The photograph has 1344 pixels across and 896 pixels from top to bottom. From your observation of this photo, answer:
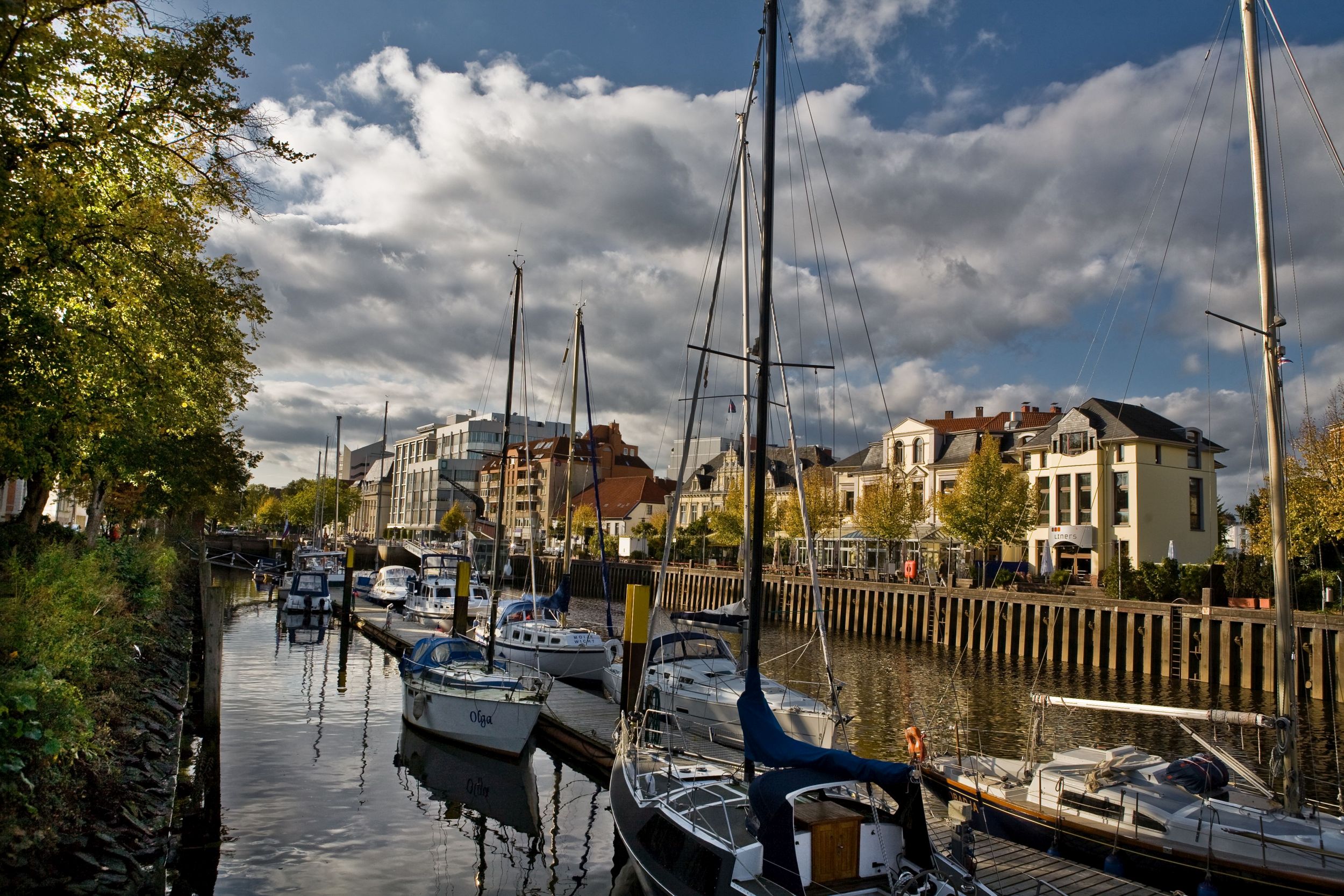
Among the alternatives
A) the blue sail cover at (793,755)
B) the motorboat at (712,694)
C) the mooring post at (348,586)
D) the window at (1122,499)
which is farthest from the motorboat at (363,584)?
the blue sail cover at (793,755)

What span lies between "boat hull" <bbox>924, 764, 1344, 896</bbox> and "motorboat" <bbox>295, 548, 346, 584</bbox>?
55.8 meters

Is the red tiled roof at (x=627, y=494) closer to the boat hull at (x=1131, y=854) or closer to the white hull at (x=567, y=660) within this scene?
the white hull at (x=567, y=660)

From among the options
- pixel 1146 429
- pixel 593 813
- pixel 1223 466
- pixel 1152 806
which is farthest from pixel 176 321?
pixel 1223 466

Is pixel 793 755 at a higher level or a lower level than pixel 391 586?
higher

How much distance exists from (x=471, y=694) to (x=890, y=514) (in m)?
49.2

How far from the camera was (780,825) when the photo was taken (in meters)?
10.6

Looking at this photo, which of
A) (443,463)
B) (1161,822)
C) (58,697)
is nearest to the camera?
(58,697)

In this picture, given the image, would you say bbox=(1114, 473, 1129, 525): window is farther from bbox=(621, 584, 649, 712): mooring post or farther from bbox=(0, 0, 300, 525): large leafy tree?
bbox=(0, 0, 300, 525): large leafy tree

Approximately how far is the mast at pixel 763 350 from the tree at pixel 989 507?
146 ft

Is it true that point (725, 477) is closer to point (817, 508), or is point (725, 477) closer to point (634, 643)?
point (817, 508)

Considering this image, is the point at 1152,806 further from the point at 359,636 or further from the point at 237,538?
the point at 237,538

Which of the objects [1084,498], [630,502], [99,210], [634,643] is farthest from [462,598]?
[630,502]

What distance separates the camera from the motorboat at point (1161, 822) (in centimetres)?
1304

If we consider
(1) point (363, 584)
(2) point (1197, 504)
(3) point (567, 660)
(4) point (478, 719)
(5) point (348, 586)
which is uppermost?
(2) point (1197, 504)
